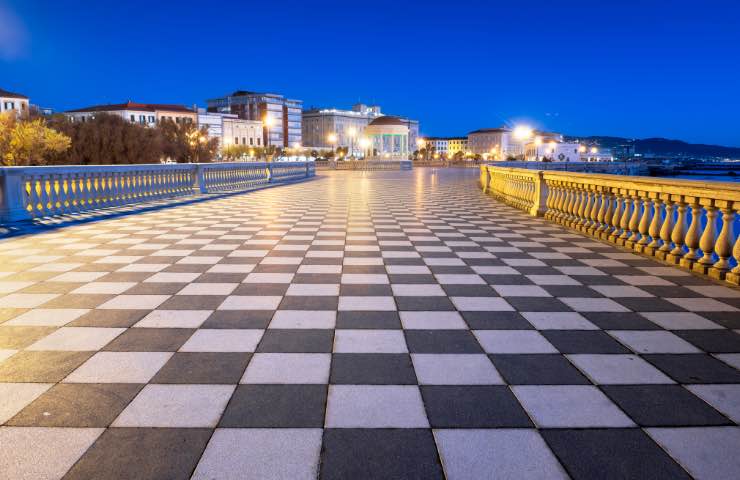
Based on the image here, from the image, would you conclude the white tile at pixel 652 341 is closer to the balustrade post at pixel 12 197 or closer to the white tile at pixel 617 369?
the white tile at pixel 617 369

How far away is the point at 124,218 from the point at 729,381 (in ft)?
33.9

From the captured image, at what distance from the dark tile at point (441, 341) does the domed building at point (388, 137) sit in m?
64.4

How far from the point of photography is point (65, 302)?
14.1ft

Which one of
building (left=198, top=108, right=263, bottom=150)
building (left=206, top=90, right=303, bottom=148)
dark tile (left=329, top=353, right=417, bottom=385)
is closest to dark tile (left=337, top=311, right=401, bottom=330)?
dark tile (left=329, top=353, right=417, bottom=385)

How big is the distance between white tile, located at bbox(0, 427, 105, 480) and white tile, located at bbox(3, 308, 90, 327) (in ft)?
5.49

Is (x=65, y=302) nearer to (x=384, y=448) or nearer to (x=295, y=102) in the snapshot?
(x=384, y=448)

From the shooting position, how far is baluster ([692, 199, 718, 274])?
17.2ft

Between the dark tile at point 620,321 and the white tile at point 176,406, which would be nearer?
the white tile at point 176,406

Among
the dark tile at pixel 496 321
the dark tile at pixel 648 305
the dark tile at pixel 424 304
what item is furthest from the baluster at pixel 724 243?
the dark tile at pixel 424 304

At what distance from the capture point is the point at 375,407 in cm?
251

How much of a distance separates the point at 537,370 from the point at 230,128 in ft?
402

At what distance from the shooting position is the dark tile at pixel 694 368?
2.85 meters

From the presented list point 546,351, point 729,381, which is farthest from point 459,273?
point 729,381

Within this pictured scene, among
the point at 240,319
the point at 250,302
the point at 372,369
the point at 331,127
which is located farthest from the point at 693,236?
the point at 331,127
